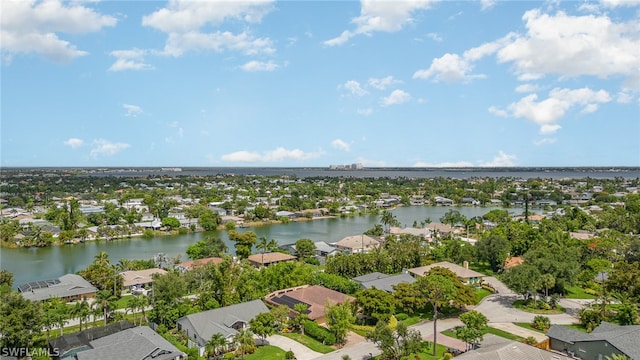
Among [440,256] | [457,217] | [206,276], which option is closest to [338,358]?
[206,276]

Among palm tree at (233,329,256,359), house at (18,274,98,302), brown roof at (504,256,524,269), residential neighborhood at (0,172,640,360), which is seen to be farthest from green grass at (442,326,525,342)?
house at (18,274,98,302)

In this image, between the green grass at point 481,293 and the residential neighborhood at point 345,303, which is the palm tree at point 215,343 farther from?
the green grass at point 481,293

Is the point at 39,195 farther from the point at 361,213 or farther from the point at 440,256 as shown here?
the point at 440,256

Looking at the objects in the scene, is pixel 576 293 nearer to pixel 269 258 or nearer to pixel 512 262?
pixel 512 262

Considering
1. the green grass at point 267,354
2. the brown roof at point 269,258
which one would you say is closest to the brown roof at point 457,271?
the brown roof at point 269,258

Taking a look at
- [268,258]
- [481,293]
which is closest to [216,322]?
[268,258]

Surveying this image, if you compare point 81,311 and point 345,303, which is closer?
point 81,311
